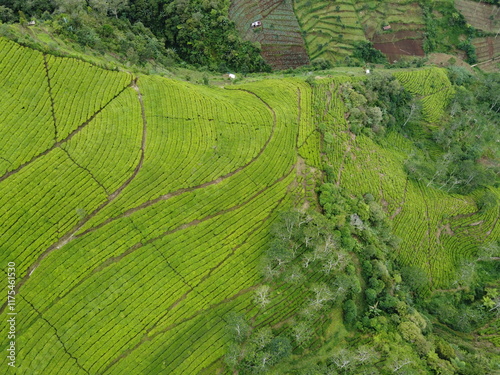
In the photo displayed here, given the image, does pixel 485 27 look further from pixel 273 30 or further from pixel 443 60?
pixel 273 30

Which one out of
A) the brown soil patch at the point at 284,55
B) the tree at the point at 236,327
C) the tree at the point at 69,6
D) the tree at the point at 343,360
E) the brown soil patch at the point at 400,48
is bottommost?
the tree at the point at 343,360

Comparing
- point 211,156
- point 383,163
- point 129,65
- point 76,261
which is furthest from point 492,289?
point 129,65

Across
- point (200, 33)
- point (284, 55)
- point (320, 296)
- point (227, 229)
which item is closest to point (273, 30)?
point (284, 55)

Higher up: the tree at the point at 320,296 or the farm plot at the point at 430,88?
the farm plot at the point at 430,88

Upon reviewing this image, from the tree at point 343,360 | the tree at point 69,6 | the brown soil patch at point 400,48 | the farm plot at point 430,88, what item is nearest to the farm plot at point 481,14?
the brown soil patch at point 400,48

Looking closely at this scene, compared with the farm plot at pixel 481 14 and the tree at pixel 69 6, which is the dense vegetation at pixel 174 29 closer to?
the tree at pixel 69 6

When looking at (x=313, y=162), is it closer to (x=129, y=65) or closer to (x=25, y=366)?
(x=129, y=65)
